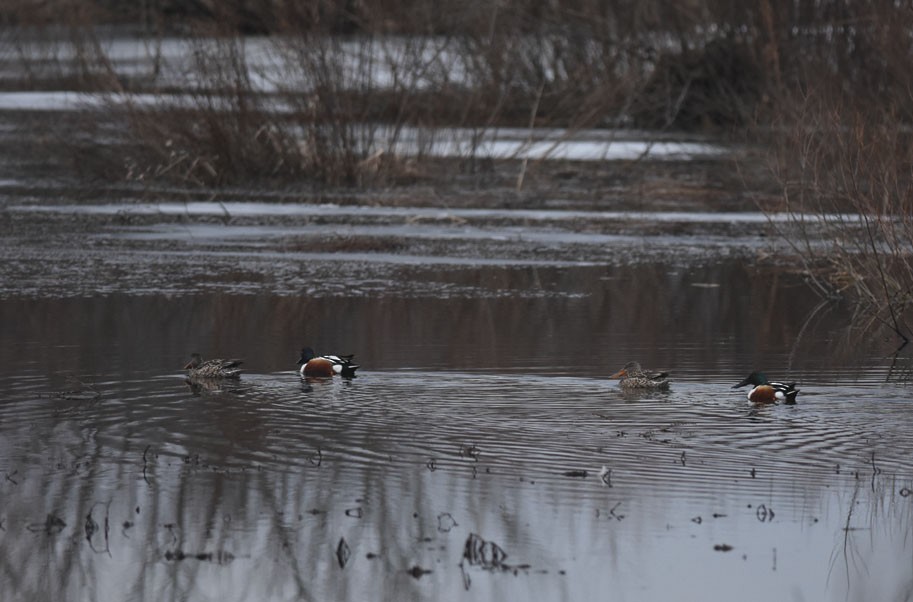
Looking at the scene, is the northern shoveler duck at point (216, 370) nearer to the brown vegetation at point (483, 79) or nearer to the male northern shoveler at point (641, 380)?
the male northern shoveler at point (641, 380)

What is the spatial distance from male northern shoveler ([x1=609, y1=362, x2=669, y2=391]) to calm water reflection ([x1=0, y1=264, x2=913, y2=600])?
0.09 metres

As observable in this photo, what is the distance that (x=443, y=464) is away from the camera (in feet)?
25.1

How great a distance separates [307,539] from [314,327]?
5646 mm

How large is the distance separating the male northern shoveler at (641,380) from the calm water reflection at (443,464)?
0.09 meters

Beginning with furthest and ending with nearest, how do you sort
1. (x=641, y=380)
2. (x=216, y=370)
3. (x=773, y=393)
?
(x=216, y=370) < (x=641, y=380) < (x=773, y=393)

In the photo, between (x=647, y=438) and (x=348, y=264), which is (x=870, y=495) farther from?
(x=348, y=264)

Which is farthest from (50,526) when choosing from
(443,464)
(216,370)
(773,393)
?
(773,393)

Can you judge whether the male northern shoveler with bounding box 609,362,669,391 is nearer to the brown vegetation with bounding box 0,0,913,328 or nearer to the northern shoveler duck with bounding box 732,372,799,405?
the northern shoveler duck with bounding box 732,372,799,405

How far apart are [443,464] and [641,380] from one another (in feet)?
7.01

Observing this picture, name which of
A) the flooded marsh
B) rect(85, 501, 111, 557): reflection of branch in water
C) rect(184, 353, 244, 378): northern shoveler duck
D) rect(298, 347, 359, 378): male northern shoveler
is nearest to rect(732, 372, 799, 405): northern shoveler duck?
the flooded marsh

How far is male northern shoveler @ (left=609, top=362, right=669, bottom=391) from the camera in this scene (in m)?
9.44

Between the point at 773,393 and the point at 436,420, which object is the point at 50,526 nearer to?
the point at 436,420

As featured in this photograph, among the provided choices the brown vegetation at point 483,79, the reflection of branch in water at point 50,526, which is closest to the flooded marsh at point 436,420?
the reflection of branch in water at point 50,526

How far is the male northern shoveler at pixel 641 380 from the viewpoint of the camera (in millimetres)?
9438
